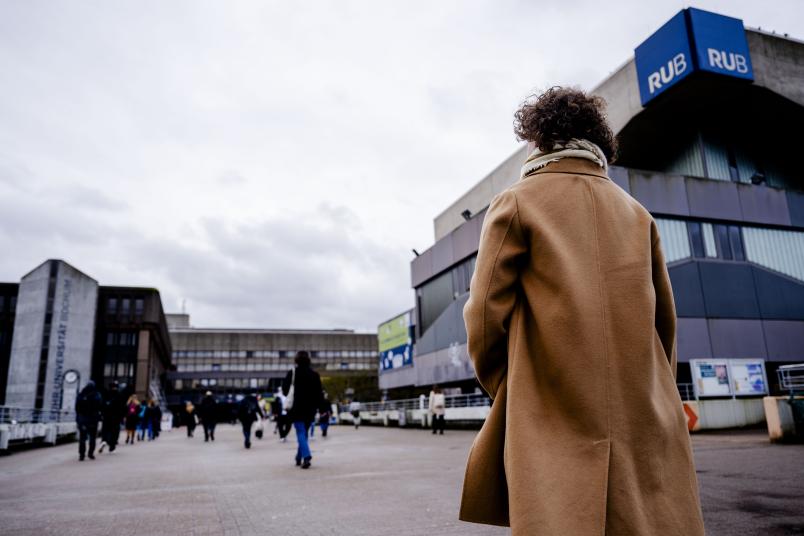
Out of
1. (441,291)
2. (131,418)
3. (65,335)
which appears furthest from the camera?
(65,335)

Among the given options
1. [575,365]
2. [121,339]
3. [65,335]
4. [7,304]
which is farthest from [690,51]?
[7,304]

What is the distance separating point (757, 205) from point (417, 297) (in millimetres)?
22002

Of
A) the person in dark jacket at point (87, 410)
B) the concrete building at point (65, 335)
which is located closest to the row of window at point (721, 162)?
the person in dark jacket at point (87, 410)

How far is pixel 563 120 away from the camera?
2.29m

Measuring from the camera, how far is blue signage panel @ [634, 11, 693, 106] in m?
22.5

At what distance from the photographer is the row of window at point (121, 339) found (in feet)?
200

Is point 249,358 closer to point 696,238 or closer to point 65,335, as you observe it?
point 65,335

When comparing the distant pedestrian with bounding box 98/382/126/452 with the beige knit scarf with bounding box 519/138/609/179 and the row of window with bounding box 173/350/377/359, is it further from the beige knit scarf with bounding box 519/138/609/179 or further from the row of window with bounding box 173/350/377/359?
the row of window with bounding box 173/350/377/359

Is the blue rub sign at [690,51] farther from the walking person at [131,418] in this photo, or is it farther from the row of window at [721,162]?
the walking person at [131,418]

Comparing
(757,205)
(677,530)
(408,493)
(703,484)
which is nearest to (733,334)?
(757,205)

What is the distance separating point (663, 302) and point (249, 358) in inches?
3887

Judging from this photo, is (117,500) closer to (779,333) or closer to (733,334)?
(733,334)

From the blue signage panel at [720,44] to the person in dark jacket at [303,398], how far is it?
65.0 feet

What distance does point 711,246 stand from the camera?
24578 millimetres
